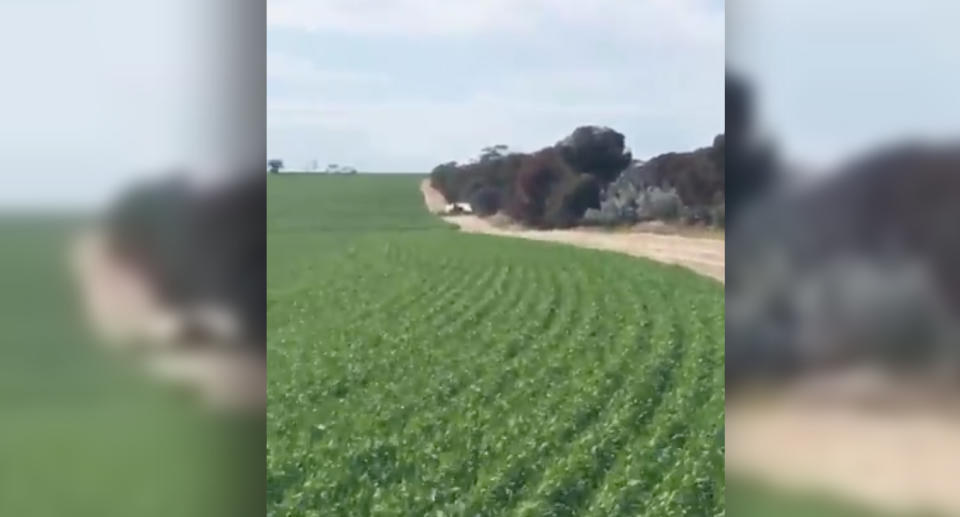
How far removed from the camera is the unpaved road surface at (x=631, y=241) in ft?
8.67

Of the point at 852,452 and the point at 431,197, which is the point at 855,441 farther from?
the point at 431,197

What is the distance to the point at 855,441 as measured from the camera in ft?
8.50

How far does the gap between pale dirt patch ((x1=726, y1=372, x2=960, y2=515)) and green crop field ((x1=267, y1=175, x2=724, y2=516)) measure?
0.47 ft

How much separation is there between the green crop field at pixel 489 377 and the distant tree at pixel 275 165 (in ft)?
0.71

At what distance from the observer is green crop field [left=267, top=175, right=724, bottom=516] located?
2734mm

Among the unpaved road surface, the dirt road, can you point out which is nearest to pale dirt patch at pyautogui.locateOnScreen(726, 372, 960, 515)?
the dirt road

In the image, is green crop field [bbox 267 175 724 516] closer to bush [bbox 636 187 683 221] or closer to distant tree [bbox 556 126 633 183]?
bush [bbox 636 187 683 221]

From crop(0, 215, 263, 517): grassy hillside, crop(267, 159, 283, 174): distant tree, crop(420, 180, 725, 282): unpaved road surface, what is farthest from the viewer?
crop(420, 180, 725, 282): unpaved road surface

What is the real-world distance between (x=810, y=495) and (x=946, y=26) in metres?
1.14

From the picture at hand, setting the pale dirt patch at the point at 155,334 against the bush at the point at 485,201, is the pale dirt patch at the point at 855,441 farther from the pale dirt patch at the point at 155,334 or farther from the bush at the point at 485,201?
the pale dirt patch at the point at 155,334

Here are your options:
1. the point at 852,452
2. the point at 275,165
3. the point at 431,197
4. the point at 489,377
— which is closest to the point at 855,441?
the point at 852,452

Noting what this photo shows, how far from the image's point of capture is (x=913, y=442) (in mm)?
2570

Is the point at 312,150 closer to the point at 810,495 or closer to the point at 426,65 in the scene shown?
the point at 426,65

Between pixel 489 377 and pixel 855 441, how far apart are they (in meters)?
0.90
